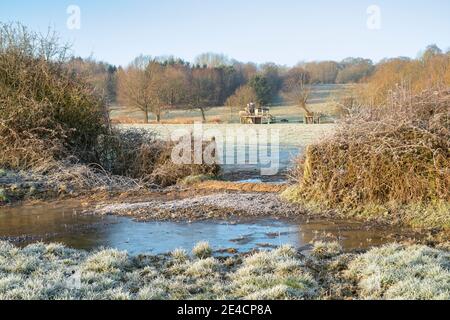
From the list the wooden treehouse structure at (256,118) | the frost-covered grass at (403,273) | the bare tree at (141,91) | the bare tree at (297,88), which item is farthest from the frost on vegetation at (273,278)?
the bare tree at (297,88)

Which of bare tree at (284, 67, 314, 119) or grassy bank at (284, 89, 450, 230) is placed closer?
grassy bank at (284, 89, 450, 230)

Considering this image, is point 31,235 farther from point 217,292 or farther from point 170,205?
point 217,292

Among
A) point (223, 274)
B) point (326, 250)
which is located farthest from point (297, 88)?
point (223, 274)

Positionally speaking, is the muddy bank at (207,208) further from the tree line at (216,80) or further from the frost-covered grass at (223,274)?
the tree line at (216,80)

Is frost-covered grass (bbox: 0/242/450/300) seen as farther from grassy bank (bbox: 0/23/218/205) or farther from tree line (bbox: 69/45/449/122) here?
tree line (bbox: 69/45/449/122)

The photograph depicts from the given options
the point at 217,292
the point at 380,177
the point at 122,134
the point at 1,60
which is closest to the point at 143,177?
the point at 122,134

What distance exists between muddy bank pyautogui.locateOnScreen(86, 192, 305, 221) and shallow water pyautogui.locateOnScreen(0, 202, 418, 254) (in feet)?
1.47

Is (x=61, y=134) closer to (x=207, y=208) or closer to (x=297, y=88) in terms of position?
(x=207, y=208)

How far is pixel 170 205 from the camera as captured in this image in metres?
10.6

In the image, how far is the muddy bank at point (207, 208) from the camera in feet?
32.4

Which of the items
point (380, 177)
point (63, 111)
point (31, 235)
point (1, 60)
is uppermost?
point (1, 60)

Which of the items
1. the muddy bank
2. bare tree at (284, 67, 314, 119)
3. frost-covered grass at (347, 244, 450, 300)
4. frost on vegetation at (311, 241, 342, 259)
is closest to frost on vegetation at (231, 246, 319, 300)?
frost on vegetation at (311, 241, 342, 259)

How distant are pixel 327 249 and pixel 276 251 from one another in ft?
2.58

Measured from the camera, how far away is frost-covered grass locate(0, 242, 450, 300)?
5293 mm
